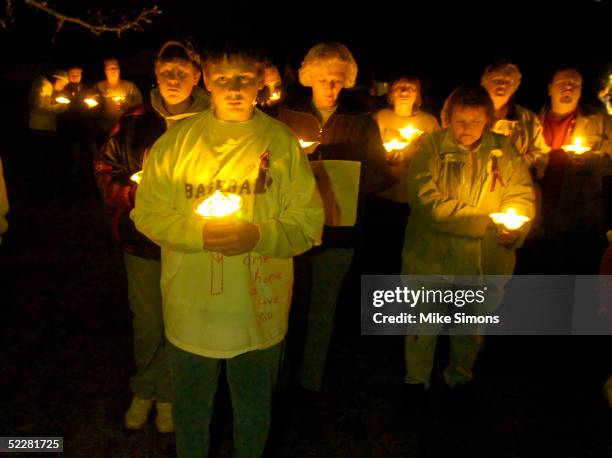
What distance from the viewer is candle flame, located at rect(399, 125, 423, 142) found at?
5.36 m

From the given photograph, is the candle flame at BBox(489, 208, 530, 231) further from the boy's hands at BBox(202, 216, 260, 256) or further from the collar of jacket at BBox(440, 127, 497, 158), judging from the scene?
the boy's hands at BBox(202, 216, 260, 256)

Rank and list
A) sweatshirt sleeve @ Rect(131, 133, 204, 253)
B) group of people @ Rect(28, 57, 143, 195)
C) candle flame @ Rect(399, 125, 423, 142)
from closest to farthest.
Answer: sweatshirt sleeve @ Rect(131, 133, 204, 253), candle flame @ Rect(399, 125, 423, 142), group of people @ Rect(28, 57, 143, 195)

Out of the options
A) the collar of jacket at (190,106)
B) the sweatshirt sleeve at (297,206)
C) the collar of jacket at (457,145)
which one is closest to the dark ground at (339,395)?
the sweatshirt sleeve at (297,206)

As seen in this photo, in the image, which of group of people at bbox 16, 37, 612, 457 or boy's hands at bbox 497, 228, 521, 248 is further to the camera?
boy's hands at bbox 497, 228, 521, 248

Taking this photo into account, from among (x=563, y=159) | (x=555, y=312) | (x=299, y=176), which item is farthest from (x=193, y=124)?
(x=555, y=312)

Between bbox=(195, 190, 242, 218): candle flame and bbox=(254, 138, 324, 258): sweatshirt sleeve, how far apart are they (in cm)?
27

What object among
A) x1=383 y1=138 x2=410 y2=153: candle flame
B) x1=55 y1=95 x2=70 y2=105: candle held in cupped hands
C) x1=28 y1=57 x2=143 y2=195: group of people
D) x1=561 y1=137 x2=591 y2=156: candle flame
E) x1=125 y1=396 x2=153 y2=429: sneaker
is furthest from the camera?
x1=55 y1=95 x2=70 y2=105: candle held in cupped hands

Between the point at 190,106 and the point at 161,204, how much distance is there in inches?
34.0

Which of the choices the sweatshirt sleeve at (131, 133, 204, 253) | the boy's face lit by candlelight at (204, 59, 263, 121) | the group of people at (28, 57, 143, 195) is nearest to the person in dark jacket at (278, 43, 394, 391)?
the boy's face lit by candlelight at (204, 59, 263, 121)

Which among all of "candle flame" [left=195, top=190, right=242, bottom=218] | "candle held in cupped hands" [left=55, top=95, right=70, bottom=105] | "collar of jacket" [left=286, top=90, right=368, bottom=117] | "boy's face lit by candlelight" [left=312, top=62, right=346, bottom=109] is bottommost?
"candle flame" [left=195, top=190, right=242, bottom=218]

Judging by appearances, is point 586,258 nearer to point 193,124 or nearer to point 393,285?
point 393,285

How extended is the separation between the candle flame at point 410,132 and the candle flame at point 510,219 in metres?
1.75

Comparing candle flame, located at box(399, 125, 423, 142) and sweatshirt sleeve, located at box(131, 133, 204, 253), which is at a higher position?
candle flame, located at box(399, 125, 423, 142)

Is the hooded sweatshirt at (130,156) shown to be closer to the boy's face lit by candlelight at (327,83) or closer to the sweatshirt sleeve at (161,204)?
the sweatshirt sleeve at (161,204)
